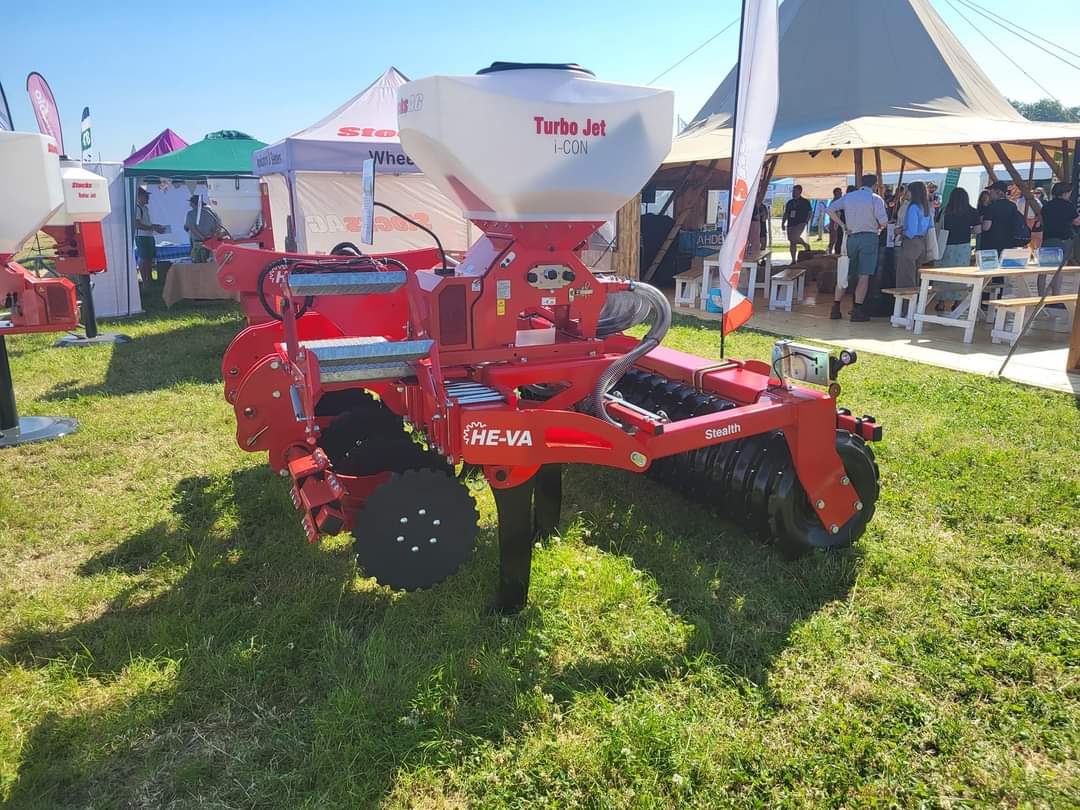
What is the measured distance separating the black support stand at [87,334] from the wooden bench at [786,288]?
9064mm

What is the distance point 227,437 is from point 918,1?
44.3 ft

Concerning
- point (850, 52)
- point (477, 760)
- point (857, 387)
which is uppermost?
point (850, 52)

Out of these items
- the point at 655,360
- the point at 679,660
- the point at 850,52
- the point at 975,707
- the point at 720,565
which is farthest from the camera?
the point at 850,52

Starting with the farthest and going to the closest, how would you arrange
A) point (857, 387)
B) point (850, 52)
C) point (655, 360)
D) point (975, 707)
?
1. point (850, 52)
2. point (857, 387)
3. point (655, 360)
4. point (975, 707)

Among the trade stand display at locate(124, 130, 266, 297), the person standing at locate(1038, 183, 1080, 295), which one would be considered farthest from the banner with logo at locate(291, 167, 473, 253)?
the person standing at locate(1038, 183, 1080, 295)

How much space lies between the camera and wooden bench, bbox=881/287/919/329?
943 cm

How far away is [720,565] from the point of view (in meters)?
3.56

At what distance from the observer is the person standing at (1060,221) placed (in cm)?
1055

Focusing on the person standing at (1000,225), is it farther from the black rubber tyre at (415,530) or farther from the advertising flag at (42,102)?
the advertising flag at (42,102)

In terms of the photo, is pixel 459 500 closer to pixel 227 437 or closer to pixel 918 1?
pixel 227 437

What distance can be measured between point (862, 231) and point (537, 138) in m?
7.73

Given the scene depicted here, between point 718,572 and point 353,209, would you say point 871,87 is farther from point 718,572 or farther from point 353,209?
point 718,572

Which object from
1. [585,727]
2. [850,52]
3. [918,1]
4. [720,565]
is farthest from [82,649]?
[918,1]

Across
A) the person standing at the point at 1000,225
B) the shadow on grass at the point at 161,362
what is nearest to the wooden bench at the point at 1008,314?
the person standing at the point at 1000,225
